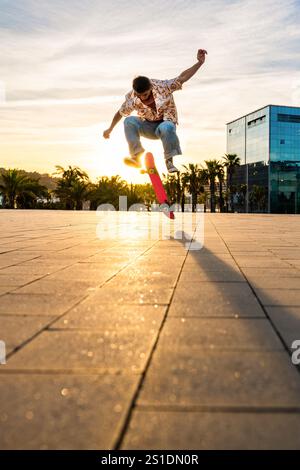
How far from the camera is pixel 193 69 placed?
8.16m

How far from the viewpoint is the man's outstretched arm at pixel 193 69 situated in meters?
7.82

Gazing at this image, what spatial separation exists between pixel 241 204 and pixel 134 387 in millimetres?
90430

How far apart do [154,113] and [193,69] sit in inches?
36.2

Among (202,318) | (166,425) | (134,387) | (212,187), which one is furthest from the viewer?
(212,187)

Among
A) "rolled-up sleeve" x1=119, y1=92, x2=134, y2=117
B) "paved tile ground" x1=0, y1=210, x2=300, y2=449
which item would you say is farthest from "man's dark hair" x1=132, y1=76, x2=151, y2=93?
"paved tile ground" x1=0, y1=210, x2=300, y2=449

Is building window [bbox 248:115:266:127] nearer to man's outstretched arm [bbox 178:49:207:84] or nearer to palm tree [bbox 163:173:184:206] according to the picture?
palm tree [bbox 163:173:184:206]

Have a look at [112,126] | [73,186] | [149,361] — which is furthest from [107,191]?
[149,361]

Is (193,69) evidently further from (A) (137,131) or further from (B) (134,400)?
(B) (134,400)

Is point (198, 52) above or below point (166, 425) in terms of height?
above

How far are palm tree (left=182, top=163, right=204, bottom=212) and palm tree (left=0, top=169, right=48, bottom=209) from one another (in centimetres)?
3479

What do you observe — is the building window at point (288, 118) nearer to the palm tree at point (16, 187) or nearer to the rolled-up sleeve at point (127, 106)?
the palm tree at point (16, 187)

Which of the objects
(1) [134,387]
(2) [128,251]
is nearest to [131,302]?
(1) [134,387]

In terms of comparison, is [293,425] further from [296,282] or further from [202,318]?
[296,282]

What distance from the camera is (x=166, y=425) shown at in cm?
152
